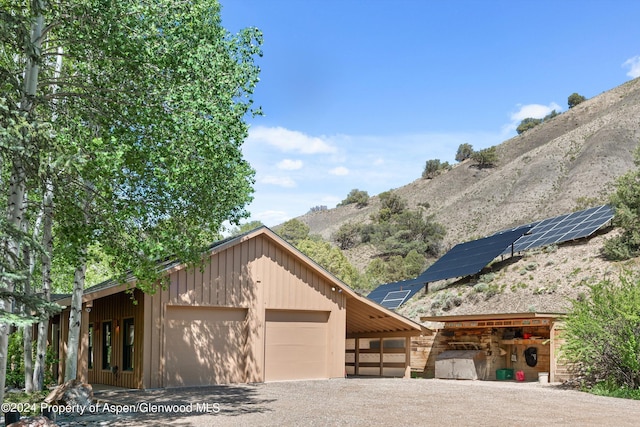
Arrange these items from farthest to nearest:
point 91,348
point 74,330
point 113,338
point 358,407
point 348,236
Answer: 1. point 348,236
2. point 91,348
3. point 113,338
4. point 74,330
5. point 358,407

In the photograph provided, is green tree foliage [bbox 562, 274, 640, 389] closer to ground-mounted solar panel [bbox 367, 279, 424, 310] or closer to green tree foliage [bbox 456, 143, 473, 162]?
ground-mounted solar panel [bbox 367, 279, 424, 310]

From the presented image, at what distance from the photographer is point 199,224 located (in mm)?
16578

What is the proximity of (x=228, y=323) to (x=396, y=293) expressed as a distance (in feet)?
49.9

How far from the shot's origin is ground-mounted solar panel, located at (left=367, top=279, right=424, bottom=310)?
32.9 m

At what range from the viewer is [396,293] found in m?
34.6

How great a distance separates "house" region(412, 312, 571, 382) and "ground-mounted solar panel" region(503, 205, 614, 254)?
12723 mm

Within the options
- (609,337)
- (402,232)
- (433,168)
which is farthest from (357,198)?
(609,337)

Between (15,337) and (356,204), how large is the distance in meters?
69.7

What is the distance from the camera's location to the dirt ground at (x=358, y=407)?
40.5ft

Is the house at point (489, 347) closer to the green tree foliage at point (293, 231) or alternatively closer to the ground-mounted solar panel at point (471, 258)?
the ground-mounted solar panel at point (471, 258)

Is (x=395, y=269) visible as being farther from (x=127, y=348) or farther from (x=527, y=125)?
(x=527, y=125)

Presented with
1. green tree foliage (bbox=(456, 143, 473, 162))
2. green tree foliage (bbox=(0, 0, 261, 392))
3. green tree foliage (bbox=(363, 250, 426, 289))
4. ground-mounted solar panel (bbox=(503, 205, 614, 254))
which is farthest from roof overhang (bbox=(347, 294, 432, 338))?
green tree foliage (bbox=(456, 143, 473, 162))

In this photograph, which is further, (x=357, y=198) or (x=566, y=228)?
(x=357, y=198)

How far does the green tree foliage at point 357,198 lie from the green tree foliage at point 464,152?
44.3 feet
